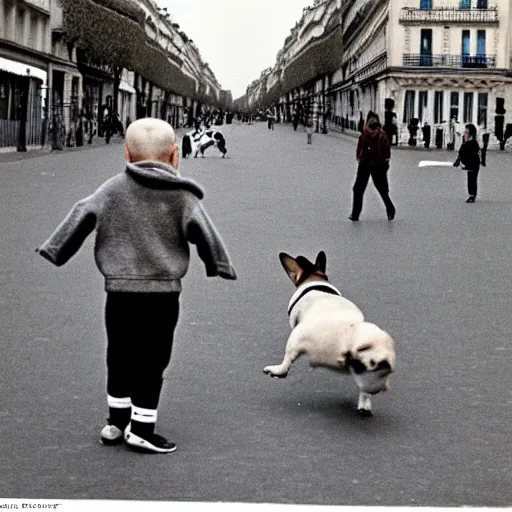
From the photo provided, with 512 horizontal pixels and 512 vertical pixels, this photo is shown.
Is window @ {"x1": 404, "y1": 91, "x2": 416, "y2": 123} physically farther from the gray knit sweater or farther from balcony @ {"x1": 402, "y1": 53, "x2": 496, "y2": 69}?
the gray knit sweater

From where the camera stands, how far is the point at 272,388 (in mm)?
5758

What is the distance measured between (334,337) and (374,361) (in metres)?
0.31

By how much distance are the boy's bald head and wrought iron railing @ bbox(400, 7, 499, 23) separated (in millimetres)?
53051

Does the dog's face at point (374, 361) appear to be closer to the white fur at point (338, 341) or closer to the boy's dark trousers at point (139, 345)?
the white fur at point (338, 341)

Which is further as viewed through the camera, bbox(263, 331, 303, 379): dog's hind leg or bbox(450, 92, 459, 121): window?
bbox(450, 92, 459, 121): window

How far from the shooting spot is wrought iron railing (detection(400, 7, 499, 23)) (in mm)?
55781

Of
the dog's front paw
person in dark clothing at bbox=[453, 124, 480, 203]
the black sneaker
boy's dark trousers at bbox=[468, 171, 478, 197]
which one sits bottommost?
the black sneaker

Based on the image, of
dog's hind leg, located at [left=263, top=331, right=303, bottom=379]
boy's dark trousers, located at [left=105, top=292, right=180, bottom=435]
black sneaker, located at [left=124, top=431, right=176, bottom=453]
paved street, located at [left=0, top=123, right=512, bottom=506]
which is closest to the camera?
paved street, located at [left=0, top=123, right=512, bottom=506]

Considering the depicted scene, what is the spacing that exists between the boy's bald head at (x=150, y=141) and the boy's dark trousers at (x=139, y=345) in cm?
44

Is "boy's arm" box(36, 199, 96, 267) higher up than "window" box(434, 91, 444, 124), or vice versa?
"window" box(434, 91, 444, 124)

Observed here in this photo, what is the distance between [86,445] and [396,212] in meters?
12.2

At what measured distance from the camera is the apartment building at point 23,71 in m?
32.7

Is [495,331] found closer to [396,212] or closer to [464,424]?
[464,424]

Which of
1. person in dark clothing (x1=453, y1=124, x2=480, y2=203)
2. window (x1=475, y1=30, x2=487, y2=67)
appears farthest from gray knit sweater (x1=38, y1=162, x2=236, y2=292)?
window (x1=475, y1=30, x2=487, y2=67)
